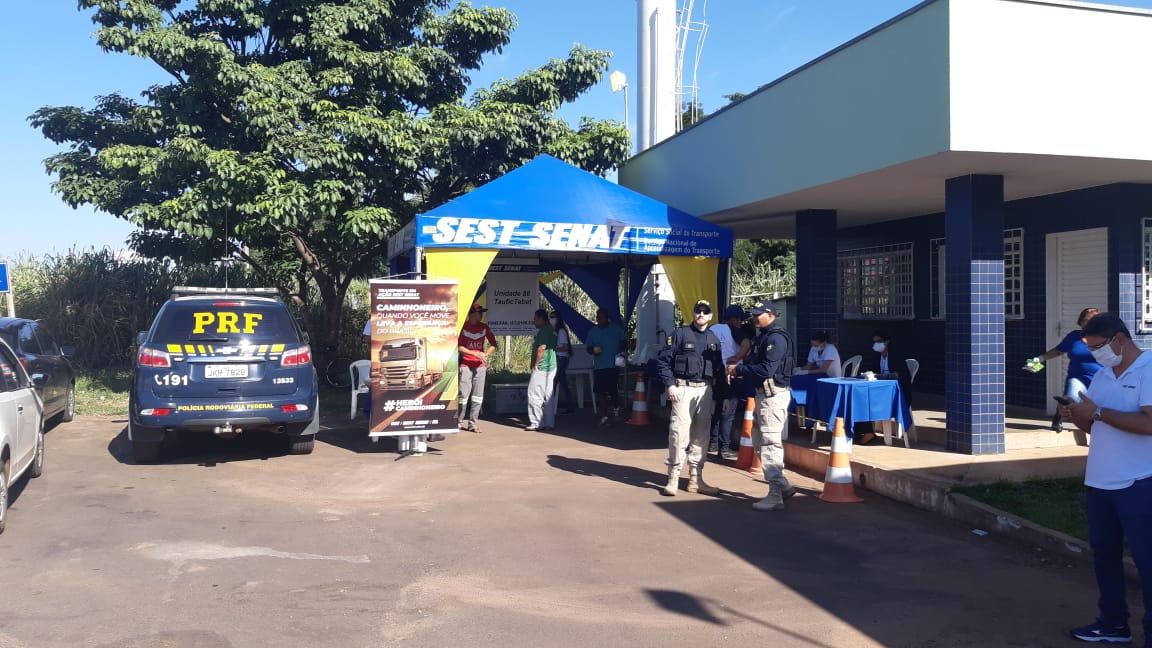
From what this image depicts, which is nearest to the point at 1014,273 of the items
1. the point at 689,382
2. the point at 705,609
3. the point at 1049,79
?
the point at 1049,79

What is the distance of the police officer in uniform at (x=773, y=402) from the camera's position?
766cm

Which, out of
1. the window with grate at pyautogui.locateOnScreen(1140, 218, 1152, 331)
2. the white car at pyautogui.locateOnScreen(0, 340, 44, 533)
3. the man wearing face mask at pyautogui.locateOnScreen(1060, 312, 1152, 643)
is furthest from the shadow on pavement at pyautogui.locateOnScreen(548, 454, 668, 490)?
the window with grate at pyautogui.locateOnScreen(1140, 218, 1152, 331)

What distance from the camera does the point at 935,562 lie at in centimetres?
610

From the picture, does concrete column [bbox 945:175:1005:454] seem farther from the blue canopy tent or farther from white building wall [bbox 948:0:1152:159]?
the blue canopy tent

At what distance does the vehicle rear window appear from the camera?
9039 mm

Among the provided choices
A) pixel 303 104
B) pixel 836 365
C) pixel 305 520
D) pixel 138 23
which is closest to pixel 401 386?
pixel 305 520

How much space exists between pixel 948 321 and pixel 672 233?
3.87m

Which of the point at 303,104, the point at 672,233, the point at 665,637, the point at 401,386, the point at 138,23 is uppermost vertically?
the point at 138,23

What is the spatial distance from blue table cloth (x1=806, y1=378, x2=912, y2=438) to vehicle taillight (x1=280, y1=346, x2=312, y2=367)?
5.70 m

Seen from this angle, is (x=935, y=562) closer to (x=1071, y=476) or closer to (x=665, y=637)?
(x=665, y=637)

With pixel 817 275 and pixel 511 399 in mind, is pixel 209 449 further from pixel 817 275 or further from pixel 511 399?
pixel 817 275

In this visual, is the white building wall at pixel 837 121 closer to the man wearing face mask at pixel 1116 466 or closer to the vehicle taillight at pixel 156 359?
the man wearing face mask at pixel 1116 466

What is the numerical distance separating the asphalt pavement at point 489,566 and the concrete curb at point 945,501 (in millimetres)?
140

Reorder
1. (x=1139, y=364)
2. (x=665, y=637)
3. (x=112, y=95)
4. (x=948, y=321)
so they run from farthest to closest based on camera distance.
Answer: (x=112, y=95) < (x=948, y=321) < (x=665, y=637) < (x=1139, y=364)
